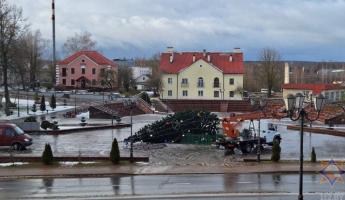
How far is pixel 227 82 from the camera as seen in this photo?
9700 cm

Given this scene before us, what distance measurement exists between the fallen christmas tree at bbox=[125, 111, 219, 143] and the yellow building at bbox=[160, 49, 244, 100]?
51.2 m

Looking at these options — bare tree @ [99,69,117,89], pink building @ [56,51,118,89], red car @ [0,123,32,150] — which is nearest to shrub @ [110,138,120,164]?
red car @ [0,123,32,150]

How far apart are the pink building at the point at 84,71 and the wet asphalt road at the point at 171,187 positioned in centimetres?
8865

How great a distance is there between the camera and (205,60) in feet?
319

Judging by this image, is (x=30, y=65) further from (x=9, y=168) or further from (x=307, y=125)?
(x=9, y=168)

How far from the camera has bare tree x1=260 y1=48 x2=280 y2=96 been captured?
370ft

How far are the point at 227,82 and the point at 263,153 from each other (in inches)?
2356

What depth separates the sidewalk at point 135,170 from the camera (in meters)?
28.1

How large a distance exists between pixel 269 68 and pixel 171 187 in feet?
307

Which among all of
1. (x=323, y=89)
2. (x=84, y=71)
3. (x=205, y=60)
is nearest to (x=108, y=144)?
(x=323, y=89)

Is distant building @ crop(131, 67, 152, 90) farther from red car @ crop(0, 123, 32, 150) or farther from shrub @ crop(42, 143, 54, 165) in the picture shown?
shrub @ crop(42, 143, 54, 165)

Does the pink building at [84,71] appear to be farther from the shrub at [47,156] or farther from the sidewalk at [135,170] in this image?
the sidewalk at [135,170]

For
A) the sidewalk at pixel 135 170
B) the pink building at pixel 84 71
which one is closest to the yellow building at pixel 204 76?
the pink building at pixel 84 71

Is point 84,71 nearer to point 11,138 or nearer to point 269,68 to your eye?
point 269,68
